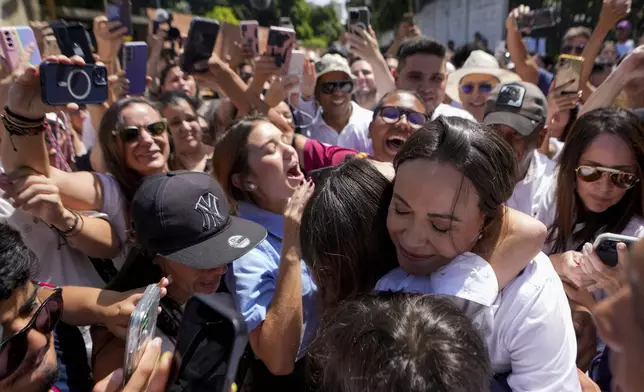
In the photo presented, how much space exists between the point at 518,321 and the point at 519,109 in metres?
1.72

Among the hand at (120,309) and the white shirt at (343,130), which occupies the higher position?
the hand at (120,309)

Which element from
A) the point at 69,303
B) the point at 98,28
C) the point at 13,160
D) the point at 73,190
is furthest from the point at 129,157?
the point at 98,28

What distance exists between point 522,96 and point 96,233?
220cm

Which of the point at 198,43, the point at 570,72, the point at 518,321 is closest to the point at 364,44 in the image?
the point at 198,43

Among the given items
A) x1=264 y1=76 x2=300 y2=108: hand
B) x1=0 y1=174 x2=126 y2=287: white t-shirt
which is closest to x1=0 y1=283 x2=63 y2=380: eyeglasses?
x1=0 y1=174 x2=126 y2=287: white t-shirt

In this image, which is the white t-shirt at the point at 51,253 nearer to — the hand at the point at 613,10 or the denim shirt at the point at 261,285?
the denim shirt at the point at 261,285

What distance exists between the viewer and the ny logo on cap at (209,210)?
5.90ft

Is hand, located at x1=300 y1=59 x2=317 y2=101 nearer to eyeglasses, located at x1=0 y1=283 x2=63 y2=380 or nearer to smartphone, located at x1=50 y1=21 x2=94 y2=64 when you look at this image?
smartphone, located at x1=50 y1=21 x2=94 y2=64

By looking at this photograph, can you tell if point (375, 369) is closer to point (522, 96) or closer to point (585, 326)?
point (585, 326)

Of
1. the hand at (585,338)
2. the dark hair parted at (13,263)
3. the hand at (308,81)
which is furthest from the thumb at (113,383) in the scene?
the hand at (308,81)

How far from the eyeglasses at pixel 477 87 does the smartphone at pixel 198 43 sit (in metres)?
2.06

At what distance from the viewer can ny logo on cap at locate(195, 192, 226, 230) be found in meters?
1.80

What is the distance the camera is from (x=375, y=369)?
3.39 feet

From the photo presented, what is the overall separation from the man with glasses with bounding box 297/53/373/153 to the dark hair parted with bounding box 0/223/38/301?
2851 mm
